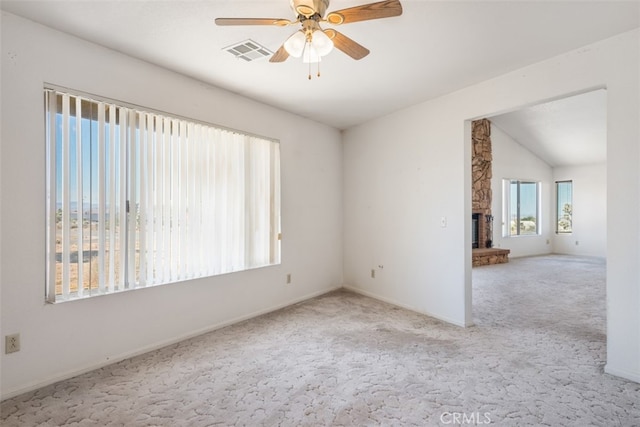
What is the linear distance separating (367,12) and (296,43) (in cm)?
43

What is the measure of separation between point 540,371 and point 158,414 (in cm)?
271

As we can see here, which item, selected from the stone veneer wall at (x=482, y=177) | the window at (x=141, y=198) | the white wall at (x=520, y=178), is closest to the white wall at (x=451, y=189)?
the window at (x=141, y=198)

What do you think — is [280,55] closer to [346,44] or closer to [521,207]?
[346,44]

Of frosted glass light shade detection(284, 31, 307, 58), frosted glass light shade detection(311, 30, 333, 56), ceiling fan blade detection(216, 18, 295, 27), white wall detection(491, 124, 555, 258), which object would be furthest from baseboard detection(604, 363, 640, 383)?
white wall detection(491, 124, 555, 258)

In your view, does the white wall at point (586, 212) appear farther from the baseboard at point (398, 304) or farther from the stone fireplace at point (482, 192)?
the baseboard at point (398, 304)

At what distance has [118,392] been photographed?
2.05 m

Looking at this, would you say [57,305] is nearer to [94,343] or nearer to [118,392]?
[94,343]

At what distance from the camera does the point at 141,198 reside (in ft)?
8.52

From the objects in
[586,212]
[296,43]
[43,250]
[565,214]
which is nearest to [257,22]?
[296,43]

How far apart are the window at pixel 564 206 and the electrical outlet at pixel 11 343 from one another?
11236mm

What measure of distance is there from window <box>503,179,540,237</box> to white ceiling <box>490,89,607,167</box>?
982 mm

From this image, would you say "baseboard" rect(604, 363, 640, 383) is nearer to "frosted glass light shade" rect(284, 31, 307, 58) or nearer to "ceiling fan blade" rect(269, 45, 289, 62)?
"frosted glass light shade" rect(284, 31, 307, 58)

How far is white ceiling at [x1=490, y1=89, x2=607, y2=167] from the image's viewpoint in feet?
18.8

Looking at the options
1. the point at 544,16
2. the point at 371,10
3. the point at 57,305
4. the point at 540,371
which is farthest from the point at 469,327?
the point at 57,305
